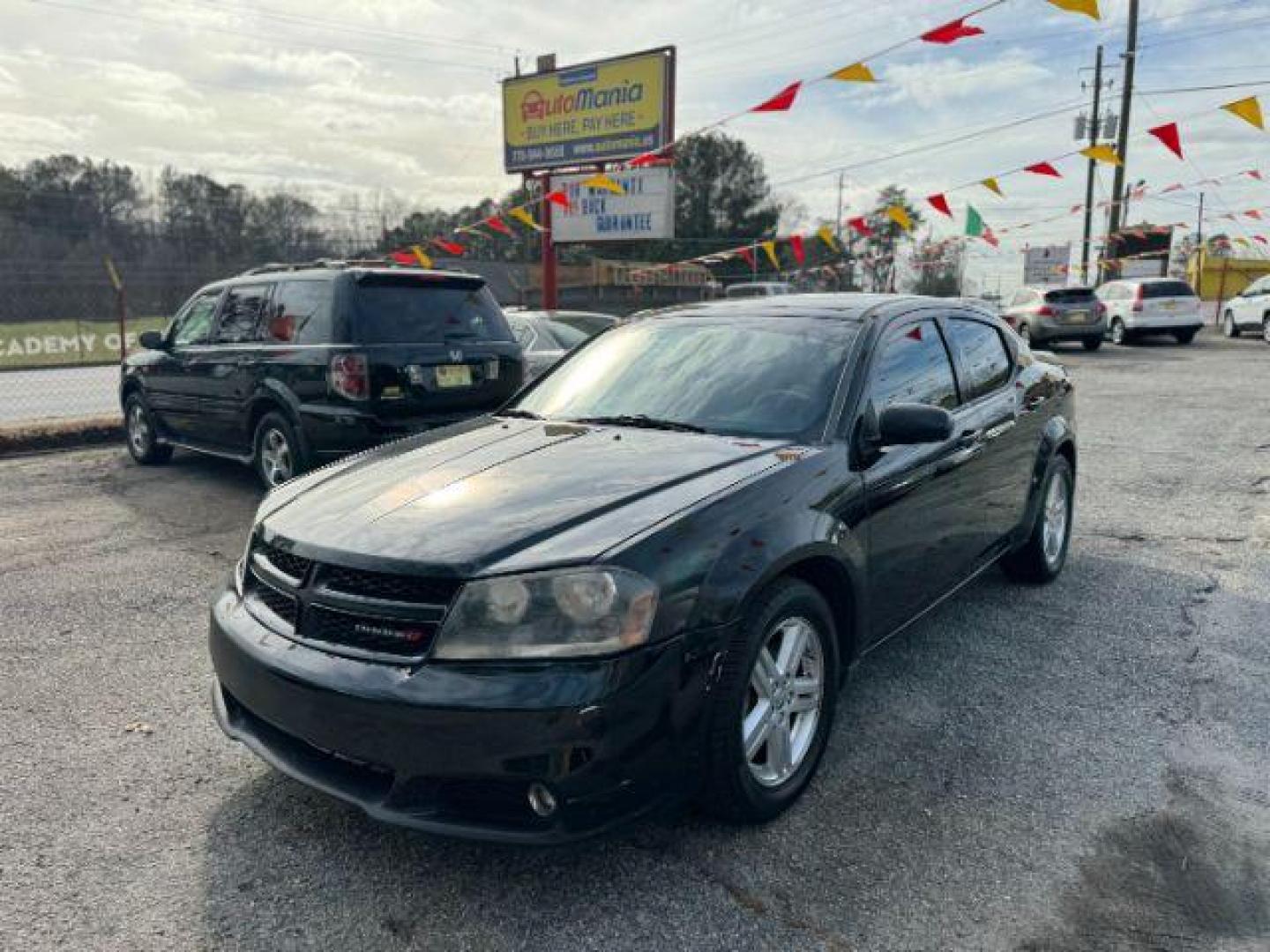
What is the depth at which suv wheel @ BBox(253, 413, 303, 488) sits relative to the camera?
677 centimetres

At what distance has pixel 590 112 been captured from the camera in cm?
1850

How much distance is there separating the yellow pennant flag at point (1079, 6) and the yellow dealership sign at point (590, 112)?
10874 mm

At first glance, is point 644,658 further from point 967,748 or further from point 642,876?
point 967,748

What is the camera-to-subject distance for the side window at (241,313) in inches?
288

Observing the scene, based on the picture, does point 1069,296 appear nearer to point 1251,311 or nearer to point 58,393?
point 1251,311

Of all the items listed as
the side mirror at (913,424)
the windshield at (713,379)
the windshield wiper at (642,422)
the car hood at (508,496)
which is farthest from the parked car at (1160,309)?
the car hood at (508,496)

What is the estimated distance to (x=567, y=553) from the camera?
2.47 metres

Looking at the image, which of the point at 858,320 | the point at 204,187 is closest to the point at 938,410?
the point at 858,320

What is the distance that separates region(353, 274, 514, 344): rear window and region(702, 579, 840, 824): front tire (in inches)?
178

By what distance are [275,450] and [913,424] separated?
5298 mm

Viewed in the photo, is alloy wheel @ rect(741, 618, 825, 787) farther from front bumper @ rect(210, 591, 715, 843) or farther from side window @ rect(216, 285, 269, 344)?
side window @ rect(216, 285, 269, 344)

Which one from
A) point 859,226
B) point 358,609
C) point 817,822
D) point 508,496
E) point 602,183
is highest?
point 602,183

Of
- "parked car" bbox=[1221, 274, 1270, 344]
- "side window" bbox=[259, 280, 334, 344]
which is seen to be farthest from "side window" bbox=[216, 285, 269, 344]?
"parked car" bbox=[1221, 274, 1270, 344]

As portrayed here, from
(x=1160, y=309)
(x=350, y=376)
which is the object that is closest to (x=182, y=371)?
(x=350, y=376)
